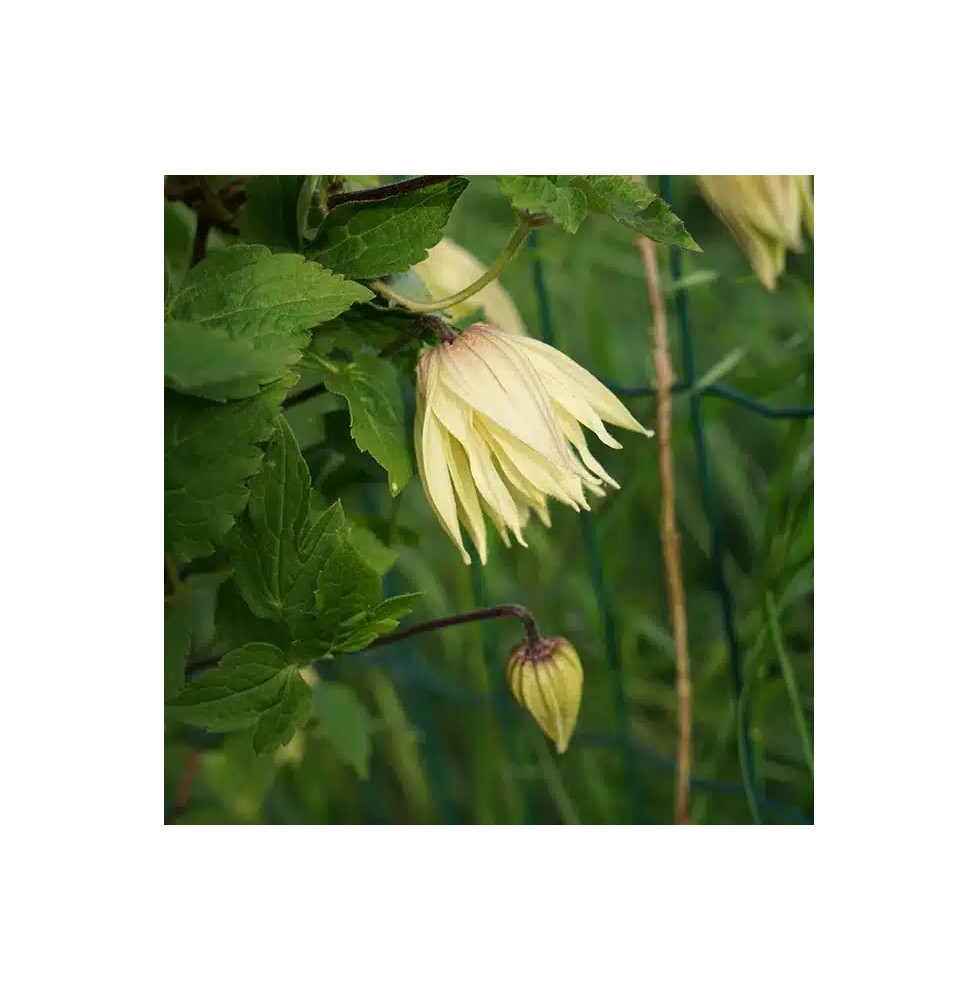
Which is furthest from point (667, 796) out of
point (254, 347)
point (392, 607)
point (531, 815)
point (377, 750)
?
point (254, 347)

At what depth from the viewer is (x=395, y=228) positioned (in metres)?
0.47

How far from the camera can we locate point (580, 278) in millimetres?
1021

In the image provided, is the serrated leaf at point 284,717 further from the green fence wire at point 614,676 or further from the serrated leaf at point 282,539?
the green fence wire at point 614,676

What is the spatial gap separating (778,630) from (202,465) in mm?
450

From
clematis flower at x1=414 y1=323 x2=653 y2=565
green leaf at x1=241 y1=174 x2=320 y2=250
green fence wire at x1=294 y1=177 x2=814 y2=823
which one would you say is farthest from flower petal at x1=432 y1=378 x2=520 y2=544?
green fence wire at x1=294 y1=177 x2=814 y2=823

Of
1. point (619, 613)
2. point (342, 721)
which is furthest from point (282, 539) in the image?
point (619, 613)

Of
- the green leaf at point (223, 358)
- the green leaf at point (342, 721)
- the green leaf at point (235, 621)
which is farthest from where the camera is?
the green leaf at point (342, 721)

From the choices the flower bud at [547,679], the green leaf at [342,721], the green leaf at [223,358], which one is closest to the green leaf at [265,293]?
the green leaf at [223,358]

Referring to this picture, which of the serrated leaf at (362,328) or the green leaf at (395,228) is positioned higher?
the green leaf at (395,228)

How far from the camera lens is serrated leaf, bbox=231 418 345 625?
1.50 feet

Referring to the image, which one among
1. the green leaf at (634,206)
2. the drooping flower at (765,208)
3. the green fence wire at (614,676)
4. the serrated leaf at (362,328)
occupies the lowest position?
the green fence wire at (614,676)

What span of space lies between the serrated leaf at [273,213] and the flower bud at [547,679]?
24 cm

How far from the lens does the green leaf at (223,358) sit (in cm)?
41
